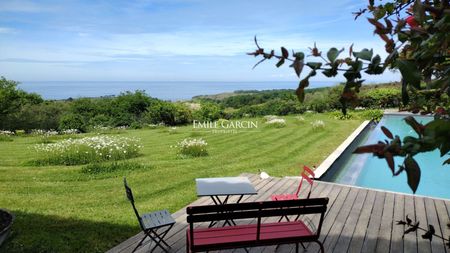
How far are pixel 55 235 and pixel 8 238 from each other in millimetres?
1043

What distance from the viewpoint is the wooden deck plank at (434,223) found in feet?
15.0

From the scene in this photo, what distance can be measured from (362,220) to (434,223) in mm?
1094

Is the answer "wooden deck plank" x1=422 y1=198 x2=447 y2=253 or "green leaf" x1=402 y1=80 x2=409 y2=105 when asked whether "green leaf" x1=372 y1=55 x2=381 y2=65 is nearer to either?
"green leaf" x1=402 y1=80 x2=409 y2=105

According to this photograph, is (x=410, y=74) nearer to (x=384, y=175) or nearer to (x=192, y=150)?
(x=384, y=175)

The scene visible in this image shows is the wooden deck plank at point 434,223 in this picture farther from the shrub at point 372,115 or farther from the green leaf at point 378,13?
the shrub at point 372,115

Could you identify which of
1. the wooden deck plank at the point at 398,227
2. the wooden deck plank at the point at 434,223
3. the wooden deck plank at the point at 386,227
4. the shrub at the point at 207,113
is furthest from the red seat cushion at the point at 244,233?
the shrub at the point at 207,113

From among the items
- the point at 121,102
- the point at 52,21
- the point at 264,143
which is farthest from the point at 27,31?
the point at 264,143

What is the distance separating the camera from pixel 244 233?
3.95m

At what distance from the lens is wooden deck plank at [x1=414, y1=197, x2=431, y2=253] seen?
460cm

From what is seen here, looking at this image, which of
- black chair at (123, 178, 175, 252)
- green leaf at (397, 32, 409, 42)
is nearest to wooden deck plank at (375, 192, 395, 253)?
black chair at (123, 178, 175, 252)

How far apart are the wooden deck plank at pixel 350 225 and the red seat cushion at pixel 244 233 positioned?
2.85 ft

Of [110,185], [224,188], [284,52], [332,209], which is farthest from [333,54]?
[110,185]

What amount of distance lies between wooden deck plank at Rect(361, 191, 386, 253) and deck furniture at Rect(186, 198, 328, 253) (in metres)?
1.17

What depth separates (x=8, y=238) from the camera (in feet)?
14.5
